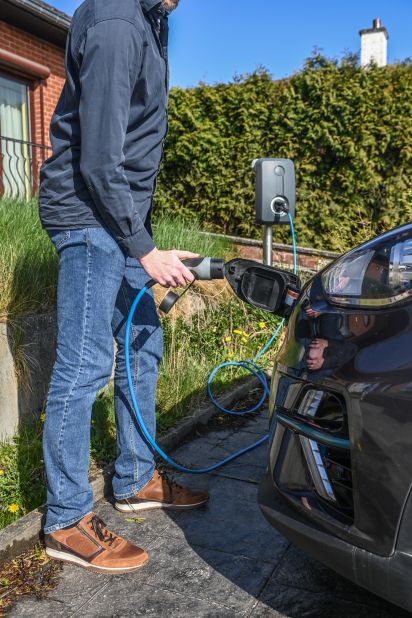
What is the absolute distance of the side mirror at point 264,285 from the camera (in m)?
2.06

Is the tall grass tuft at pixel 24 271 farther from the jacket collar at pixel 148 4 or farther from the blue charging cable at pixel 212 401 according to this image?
the jacket collar at pixel 148 4

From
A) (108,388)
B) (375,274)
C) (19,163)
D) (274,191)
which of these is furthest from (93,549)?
(19,163)

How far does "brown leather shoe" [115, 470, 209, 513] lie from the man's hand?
0.94 metres

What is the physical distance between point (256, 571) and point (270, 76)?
23.5ft

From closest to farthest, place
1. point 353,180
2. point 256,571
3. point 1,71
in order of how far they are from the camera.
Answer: point 256,571 < point 353,180 < point 1,71

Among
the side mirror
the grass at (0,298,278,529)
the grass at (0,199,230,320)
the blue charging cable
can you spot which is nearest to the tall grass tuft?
the grass at (0,199,230,320)

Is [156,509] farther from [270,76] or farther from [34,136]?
[34,136]

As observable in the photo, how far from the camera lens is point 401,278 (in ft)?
5.01

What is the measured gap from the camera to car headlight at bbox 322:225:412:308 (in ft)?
4.98

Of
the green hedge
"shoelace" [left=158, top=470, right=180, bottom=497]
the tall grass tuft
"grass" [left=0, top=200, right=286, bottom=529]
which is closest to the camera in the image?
"shoelace" [left=158, top=470, right=180, bottom=497]

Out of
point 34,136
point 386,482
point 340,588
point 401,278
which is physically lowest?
point 340,588

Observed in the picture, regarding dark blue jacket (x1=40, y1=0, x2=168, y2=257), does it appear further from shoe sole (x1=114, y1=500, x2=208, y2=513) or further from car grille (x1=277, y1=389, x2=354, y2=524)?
shoe sole (x1=114, y1=500, x2=208, y2=513)

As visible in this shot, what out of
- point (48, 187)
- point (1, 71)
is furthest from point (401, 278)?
point (1, 71)

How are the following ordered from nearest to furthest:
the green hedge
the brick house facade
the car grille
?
the car grille, the green hedge, the brick house facade
